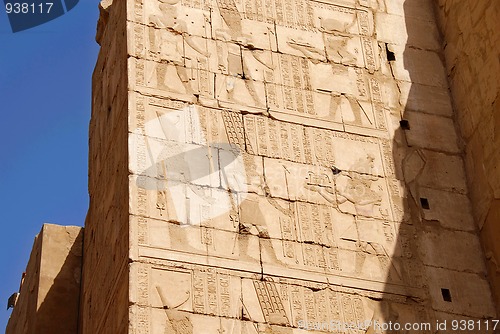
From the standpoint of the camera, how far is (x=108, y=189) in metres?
12.2

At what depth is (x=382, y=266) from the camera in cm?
1137

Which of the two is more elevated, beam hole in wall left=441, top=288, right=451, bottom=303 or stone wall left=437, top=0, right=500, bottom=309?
stone wall left=437, top=0, right=500, bottom=309

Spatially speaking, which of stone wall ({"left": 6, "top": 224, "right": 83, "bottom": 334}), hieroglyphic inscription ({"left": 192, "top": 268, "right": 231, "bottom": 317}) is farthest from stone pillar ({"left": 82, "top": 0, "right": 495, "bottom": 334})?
stone wall ({"left": 6, "top": 224, "right": 83, "bottom": 334})

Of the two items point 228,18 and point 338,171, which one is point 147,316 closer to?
point 338,171

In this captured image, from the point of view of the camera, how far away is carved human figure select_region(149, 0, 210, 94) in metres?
11.9

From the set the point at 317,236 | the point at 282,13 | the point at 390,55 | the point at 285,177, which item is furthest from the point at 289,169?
the point at 390,55

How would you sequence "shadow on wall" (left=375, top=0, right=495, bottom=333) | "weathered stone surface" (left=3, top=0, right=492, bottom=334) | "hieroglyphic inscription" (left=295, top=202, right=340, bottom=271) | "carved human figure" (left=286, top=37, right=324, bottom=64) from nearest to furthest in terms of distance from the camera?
"weathered stone surface" (left=3, top=0, right=492, bottom=334), "hieroglyphic inscription" (left=295, top=202, right=340, bottom=271), "shadow on wall" (left=375, top=0, right=495, bottom=333), "carved human figure" (left=286, top=37, right=324, bottom=64)

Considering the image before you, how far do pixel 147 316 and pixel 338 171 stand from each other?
2.71 m

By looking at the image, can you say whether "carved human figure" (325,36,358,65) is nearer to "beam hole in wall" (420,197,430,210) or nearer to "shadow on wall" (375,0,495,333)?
"shadow on wall" (375,0,495,333)

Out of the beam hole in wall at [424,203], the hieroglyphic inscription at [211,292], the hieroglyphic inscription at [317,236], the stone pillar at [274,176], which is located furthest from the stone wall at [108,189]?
the beam hole in wall at [424,203]

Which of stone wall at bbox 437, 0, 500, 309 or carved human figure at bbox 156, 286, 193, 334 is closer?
carved human figure at bbox 156, 286, 193, 334

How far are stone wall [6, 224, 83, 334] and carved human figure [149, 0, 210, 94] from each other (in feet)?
9.06

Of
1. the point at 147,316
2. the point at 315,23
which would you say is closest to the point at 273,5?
the point at 315,23

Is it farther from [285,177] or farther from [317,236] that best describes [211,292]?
[285,177]
